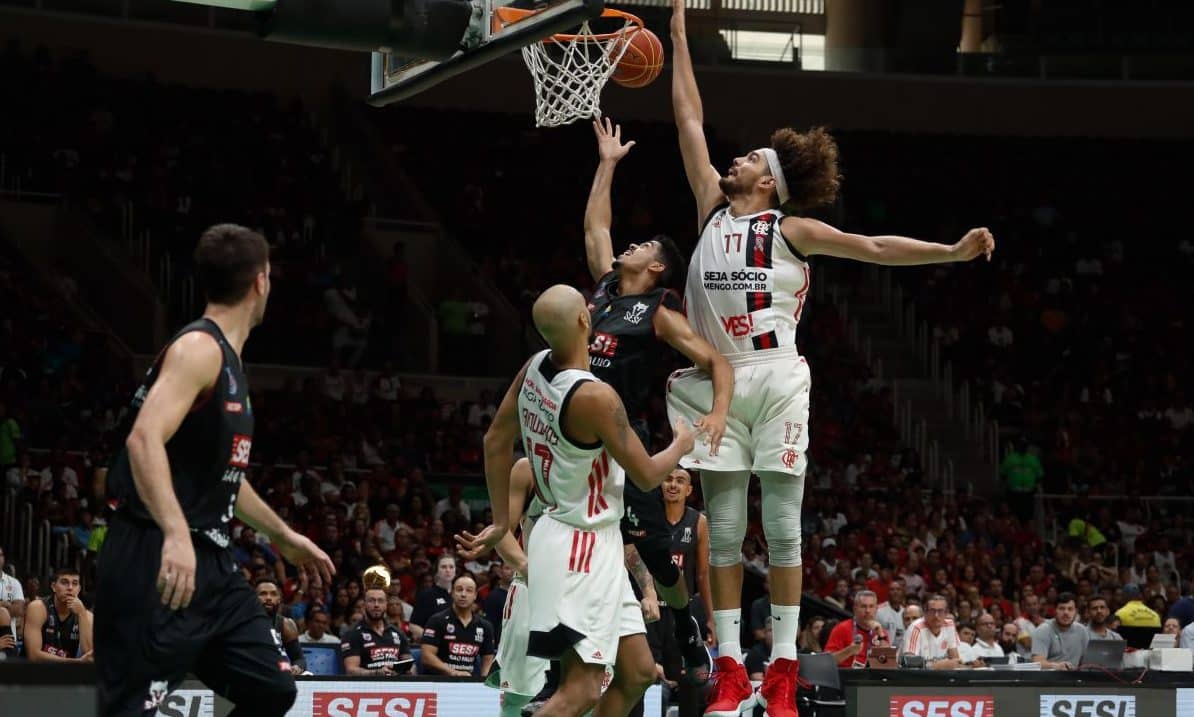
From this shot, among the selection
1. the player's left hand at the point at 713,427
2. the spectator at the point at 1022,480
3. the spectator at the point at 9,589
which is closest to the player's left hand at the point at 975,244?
the player's left hand at the point at 713,427

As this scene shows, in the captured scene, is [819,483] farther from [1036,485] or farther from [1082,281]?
[1082,281]

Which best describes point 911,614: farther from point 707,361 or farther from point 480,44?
point 480,44

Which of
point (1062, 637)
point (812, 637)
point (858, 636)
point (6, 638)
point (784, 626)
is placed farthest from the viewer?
point (1062, 637)

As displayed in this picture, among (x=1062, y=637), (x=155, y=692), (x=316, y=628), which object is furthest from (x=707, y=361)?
(x=1062, y=637)

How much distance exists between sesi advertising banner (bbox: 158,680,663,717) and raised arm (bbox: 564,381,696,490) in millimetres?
4360

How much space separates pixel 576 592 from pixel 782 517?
5.15 feet

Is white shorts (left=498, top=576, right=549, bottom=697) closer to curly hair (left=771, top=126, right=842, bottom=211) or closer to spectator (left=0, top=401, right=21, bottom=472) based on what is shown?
curly hair (left=771, top=126, right=842, bottom=211)

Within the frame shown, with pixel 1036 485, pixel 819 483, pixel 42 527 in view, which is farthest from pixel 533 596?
pixel 1036 485

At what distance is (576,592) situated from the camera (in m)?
7.38

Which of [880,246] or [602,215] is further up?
[602,215]

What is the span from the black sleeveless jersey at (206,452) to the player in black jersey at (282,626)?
21.6 ft

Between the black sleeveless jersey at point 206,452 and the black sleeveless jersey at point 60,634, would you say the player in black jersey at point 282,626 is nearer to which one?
the black sleeveless jersey at point 60,634

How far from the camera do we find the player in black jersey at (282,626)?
1280 centimetres

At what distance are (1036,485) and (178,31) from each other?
14.6 meters
